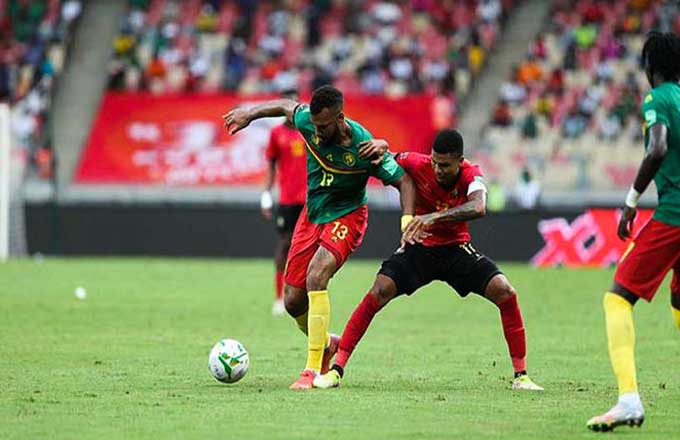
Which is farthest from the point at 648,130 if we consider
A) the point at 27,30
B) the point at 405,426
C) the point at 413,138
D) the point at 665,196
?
the point at 27,30

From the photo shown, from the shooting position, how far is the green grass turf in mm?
9734

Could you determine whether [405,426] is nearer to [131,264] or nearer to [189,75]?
[131,264]

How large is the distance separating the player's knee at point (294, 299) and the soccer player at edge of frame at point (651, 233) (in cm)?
354

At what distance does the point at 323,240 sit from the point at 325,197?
0.39m

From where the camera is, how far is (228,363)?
11836 millimetres

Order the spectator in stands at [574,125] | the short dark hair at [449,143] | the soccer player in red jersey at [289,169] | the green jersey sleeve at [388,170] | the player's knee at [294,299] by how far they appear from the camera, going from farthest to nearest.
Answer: the spectator in stands at [574,125] → the soccer player in red jersey at [289,169] → the player's knee at [294,299] → the green jersey sleeve at [388,170] → the short dark hair at [449,143]

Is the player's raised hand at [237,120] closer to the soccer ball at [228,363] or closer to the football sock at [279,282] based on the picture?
the soccer ball at [228,363]

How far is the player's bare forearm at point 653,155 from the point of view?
30.6 feet

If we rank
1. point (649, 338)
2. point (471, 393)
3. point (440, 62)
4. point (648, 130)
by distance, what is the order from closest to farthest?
point (648, 130), point (471, 393), point (649, 338), point (440, 62)

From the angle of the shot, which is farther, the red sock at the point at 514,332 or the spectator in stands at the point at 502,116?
the spectator in stands at the point at 502,116

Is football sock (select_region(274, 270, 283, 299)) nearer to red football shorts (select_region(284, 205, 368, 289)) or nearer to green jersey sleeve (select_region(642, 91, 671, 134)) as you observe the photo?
red football shorts (select_region(284, 205, 368, 289))

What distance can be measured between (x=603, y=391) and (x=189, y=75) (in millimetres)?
28870

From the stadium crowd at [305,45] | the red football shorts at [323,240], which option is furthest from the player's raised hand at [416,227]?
the stadium crowd at [305,45]

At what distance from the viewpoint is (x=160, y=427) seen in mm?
9508
